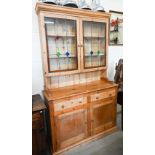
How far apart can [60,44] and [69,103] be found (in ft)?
2.93

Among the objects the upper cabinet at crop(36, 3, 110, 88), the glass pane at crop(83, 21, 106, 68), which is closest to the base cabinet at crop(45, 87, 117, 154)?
the upper cabinet at crop(36, 3, 110, 88)

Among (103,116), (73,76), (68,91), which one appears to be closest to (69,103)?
(68,91)

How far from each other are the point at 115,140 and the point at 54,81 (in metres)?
1.37

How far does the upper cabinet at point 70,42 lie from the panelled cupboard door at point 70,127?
1.75 feet

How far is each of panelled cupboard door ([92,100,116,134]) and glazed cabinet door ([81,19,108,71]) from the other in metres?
0.61

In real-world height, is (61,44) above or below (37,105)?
above

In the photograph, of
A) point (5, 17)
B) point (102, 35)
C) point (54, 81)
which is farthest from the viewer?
point (102, 35)

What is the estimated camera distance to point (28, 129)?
601 mm

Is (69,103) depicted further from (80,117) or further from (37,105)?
(37,105)

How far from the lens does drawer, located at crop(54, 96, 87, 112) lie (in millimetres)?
1761

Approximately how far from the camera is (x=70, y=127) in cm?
190
